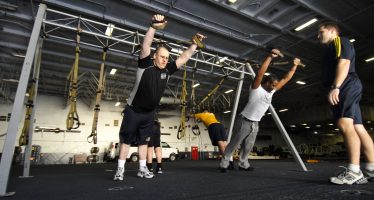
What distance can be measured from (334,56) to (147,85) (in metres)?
1.82

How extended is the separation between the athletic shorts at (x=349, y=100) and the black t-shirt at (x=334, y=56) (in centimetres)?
13

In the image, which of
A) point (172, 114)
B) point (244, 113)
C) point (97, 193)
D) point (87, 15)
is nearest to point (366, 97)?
point (172, 114)

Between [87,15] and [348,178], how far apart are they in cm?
631

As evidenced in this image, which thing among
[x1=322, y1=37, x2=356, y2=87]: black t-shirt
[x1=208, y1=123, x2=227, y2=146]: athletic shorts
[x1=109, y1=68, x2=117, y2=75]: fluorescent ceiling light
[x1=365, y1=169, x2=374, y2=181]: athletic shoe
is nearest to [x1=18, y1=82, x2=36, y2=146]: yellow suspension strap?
[x1=208, y1=123, x2=227, y2=146]: athletic shorts

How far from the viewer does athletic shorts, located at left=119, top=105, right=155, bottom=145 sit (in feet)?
8.52

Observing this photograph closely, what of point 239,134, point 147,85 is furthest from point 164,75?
point 239,134

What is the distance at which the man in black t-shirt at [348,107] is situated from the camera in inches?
73.5

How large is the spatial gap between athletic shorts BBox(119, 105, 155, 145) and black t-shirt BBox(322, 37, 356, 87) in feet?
6.20

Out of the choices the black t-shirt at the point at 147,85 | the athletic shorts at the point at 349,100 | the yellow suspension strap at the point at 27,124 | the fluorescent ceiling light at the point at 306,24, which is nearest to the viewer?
the athletic shorts at the point at 349,100

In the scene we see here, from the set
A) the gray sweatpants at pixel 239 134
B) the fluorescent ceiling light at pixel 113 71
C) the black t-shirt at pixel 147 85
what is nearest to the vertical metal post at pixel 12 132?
the black t-shirt at pixel 147 85

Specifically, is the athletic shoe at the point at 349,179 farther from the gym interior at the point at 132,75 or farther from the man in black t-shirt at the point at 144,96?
the man in black t-shirt at the point at 144,96

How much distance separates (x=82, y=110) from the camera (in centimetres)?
1434

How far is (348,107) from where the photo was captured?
1.95 meters

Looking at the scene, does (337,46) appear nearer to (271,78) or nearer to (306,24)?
(271,78)
